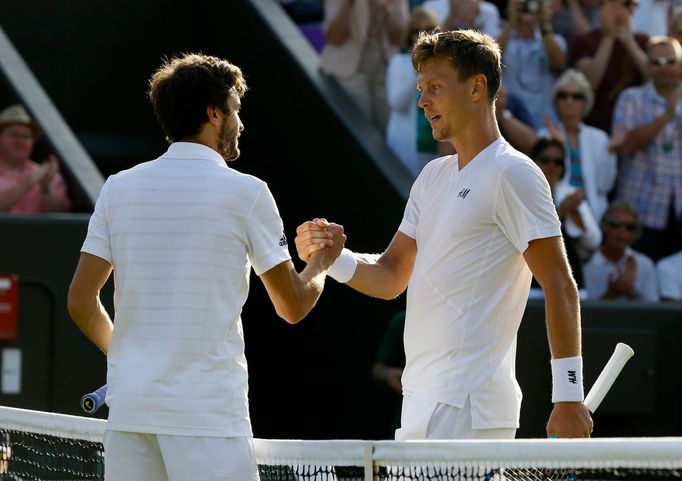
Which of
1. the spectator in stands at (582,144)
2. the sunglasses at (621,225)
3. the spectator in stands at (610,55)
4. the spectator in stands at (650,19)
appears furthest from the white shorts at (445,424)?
the spectator in stands at (650,19)

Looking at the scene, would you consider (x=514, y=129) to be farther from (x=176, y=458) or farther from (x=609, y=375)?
(x=176, y=458)

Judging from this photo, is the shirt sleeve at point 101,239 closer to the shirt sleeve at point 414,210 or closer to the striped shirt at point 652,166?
the shirt sleeve at point 414,210

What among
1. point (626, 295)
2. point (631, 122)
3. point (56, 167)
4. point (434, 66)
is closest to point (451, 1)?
point (631, 122)

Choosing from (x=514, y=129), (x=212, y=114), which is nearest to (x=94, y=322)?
(x=212, y=114)

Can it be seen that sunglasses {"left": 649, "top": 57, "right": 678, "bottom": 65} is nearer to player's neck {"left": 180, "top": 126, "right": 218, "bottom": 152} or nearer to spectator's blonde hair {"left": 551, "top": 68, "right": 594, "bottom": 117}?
spectator's blonde hair {"left": 551, "top": 68, "right": 594, "bottom": 117}

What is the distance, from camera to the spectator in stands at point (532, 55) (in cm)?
1023

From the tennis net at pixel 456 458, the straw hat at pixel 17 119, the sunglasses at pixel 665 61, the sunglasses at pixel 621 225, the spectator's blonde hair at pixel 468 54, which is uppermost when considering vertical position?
the sunglasses at pixel 665 61

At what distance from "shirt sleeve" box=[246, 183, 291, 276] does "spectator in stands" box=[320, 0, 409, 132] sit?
6.22 metres

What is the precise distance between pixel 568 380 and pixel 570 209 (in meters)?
5.27

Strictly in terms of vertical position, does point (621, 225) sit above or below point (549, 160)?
below

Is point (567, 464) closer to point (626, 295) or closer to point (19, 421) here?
point (19, 421)

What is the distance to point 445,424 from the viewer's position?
4.36 metres

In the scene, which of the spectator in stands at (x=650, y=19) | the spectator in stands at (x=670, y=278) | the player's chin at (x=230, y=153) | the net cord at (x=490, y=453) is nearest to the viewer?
the net cord at (x=490, y=453)

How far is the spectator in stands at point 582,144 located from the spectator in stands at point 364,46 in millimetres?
1168
